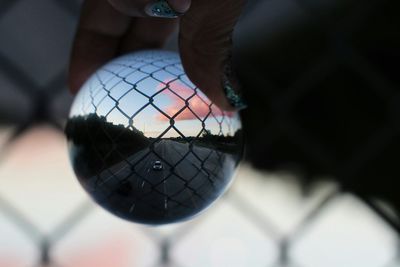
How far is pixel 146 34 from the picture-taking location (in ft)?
1.31

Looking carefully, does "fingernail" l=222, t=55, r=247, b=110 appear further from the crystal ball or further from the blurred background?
the blurred background

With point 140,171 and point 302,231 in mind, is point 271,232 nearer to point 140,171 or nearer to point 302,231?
point 302,231

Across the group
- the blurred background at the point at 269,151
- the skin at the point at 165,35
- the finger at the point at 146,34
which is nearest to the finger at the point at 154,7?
the skin at the point at 165,35

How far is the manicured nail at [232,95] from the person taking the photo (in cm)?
31

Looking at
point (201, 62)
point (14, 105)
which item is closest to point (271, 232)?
point (14, 105)

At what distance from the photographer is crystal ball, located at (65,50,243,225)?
28cm

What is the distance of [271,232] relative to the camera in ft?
2.05

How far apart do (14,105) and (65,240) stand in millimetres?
116

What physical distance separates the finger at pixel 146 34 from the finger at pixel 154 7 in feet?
0.37

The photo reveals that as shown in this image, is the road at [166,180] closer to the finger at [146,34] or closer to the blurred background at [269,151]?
the finger at [146,34]

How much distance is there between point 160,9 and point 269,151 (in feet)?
1.33

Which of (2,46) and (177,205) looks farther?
(2,46)

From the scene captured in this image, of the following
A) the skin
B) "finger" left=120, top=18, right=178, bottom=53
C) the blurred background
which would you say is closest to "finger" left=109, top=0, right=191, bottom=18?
the skin

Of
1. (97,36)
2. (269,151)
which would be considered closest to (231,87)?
(97,36)
